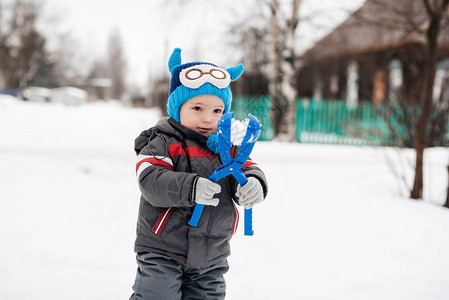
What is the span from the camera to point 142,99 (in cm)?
5550

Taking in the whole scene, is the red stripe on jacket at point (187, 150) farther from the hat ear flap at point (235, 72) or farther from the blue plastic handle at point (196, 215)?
the hat ear flap at point (235, 72)

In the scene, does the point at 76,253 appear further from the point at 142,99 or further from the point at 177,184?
the point at 142,99

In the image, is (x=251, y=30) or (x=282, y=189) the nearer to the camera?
(x=282, y=189)

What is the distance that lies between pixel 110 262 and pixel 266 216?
1.58m

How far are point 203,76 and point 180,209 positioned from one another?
534mm

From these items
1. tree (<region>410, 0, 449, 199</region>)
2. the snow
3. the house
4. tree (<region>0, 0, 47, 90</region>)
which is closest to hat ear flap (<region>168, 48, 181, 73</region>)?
the snow

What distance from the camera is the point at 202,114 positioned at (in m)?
1.55

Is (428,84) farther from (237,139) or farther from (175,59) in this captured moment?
(237,139)

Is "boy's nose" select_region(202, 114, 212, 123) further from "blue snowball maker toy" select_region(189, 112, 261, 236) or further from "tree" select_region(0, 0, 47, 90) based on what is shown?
"tree" select_region(0, 0, 47, 90)

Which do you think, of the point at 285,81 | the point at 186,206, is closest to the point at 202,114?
the point at 186,206

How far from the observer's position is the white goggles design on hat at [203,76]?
59.7 inches

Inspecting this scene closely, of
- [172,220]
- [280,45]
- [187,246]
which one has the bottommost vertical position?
[187,246]

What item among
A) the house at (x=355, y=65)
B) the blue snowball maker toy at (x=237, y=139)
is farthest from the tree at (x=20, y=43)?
the blue snowball maker toy at (x=237, y=139)

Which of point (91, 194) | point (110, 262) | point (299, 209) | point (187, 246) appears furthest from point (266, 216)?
point (187, 246)
